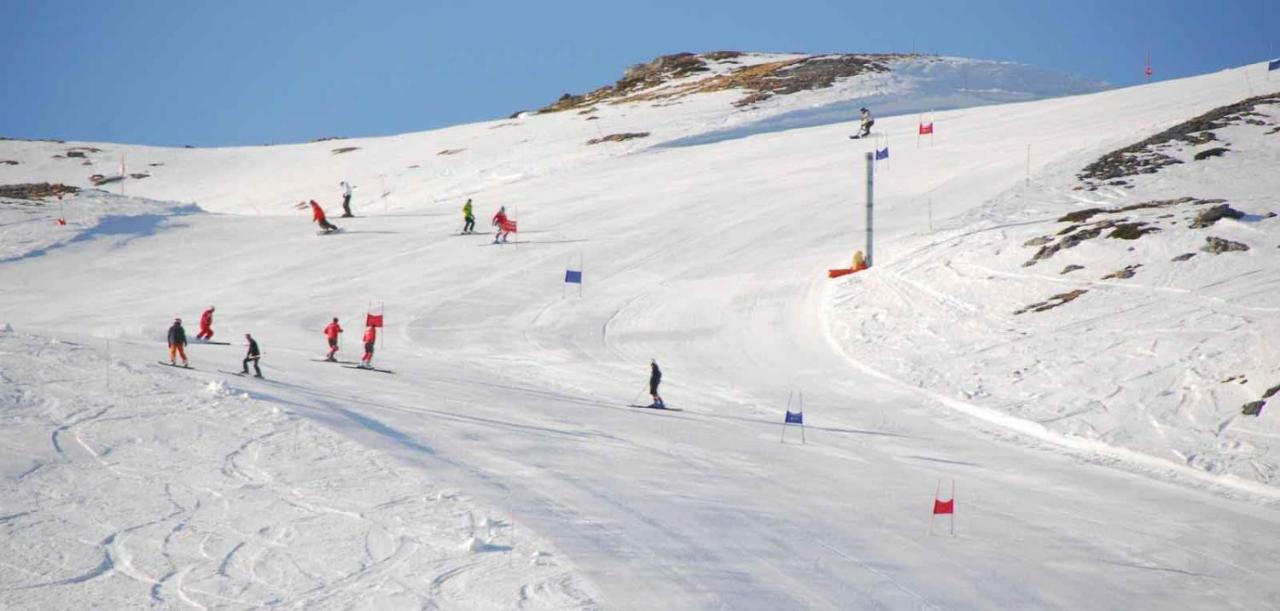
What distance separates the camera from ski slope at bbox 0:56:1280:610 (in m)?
11.2

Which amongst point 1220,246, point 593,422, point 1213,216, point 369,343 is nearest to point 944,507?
point 593,422

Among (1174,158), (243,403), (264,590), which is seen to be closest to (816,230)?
(1174,158)

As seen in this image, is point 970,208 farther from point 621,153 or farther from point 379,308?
point 621,153

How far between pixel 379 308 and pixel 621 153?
24661 mm

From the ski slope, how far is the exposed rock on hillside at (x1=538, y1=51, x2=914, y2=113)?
70.6ft

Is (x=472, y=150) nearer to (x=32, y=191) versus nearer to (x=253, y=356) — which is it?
(x=32, y=191)

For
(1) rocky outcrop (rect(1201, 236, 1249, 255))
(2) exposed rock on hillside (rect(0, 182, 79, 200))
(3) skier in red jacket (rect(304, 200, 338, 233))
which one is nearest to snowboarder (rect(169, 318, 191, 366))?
(3) skier in red jacket (rect(304, 200, 338, 233))

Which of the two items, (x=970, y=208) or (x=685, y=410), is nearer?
(x=685, y=410)

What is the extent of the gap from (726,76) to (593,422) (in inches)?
2385

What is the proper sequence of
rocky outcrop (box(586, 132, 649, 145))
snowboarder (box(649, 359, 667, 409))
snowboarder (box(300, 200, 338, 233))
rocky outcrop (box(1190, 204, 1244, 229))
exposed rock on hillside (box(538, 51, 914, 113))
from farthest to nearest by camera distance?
exposed rock on hillside (box(538, 51, 914, 113))
rocky outcrop (box(586, 132, 649, 145))
snowboarder (box(300, 200, 338, 233))
rocky outcrop (box(1190, 204, 1244, 229))
snowboarder (box(649, 359, 667, 409))

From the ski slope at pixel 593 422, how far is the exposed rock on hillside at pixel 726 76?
2152 centimetres

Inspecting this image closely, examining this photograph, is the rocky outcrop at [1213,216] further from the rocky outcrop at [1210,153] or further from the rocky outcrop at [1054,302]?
the rocky outcrop at [1210,153]

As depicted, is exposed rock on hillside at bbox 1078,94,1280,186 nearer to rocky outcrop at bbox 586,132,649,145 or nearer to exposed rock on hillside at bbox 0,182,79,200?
rocky outcrop at bbox 586,132,649,145

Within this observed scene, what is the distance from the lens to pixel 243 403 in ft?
58.3
